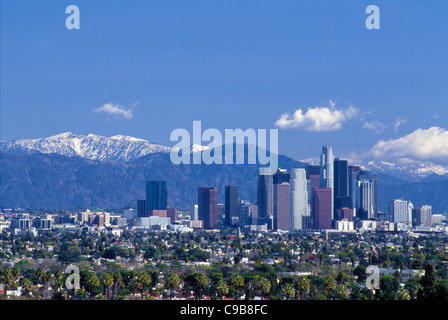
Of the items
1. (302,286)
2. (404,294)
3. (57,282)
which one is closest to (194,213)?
(57,282)

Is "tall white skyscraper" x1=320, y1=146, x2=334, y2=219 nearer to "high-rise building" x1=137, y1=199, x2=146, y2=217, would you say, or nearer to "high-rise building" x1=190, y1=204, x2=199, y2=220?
"high-rise building" x1=190, y1=204, x2=199, y2=220

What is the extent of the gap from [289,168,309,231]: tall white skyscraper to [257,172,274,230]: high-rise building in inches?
385

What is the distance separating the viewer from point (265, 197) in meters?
188

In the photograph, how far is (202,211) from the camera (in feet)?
591

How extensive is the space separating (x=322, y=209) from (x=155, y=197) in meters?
40.2

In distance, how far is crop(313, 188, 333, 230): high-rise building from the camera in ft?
555

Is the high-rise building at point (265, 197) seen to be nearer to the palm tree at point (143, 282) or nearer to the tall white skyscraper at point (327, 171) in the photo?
the tall white skyscraper at point (327, 171)

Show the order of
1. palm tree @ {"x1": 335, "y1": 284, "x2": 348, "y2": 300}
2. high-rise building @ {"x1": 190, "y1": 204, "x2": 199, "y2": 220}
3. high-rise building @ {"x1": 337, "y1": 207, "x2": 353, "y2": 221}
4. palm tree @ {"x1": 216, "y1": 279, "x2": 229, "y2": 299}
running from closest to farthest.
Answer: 1. palm tree @ {"x1": 335, "y1": 284, "x2": 348, "y2": 300}
2. palm tree @ {"x1": 216, "y1": 279, "x2": 229, "y2": 299}
3. high-rise building @ {"x1": 337, "y1": 207, "x2": 353, "y2": 221}
4. high-rise building @ {"x1": 190, "y1": 204, "x2": 199, "y2": 220}

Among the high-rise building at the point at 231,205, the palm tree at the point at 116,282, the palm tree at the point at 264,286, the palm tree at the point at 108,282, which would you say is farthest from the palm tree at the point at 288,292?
the high-rise building at the point at 231,205

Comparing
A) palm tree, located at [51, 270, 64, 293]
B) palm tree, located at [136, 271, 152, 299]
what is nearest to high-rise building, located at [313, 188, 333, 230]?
palm tree, located at [136, 271, 152, 299]

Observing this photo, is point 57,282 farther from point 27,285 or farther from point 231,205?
point 231,205

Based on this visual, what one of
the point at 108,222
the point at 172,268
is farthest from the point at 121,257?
the point at 108,222

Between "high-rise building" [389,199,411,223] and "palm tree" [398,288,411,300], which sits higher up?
"high-rise building" [389,199,411,223]
